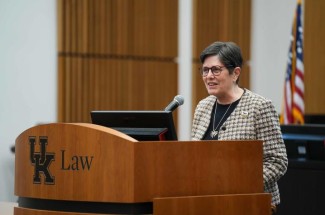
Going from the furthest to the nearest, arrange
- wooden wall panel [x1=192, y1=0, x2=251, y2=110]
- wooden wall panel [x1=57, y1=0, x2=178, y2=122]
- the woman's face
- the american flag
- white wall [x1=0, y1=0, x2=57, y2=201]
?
1. wooden wall panel [x1=192, y1=0, x2=251, y2=110]
2. wooden wall panel [x1=57, y1=0, x2=178, y2=122]
3. white wall [x1=0, y1=0, x2=57, y2=201]
4. the american flag
5. the woman's face

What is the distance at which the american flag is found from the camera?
24.1 ft

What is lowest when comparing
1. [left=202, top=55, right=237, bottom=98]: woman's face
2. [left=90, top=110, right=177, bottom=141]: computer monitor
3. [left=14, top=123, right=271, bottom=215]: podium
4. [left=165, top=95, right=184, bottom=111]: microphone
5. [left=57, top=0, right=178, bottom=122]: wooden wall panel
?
[left=14, top=123, right=271, bottom=215]: podium

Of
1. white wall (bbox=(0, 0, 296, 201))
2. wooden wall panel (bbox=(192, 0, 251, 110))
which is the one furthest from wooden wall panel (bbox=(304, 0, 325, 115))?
white wall (bbox=(0, 0, 296, 201))

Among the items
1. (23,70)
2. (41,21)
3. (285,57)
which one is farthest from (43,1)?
(285,57)

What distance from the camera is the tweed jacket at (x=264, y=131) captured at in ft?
10.2

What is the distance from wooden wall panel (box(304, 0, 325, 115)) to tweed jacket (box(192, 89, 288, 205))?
6.44 meters

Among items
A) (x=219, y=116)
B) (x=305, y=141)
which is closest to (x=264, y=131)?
(x=219, y=116)

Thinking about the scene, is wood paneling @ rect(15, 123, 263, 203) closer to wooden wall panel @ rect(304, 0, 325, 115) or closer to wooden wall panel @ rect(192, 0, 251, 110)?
wooden wall panel @ rect(192, 0, 251, 110)

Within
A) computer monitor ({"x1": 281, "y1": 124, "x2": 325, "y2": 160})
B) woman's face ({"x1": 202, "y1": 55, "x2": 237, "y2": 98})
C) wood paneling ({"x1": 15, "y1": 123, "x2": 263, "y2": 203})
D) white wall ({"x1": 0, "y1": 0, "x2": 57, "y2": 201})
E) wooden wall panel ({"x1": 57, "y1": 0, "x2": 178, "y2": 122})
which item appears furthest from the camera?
wooden wall panel ({"x1": 57, "y1": 0, "x2": 178, "y2": 122})

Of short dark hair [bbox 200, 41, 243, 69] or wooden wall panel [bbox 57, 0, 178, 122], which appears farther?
wooden wall panel [bbox 57, 0, 178, 122]

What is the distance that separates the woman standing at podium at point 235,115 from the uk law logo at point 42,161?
0.90 metres

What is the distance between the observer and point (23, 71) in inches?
302

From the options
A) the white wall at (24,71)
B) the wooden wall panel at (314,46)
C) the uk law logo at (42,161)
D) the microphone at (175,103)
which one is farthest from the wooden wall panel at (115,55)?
the uk law logo at (42,161)

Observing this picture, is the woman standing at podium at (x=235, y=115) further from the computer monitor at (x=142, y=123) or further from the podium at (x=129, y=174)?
the computer monitor at (x=142, y=123)
